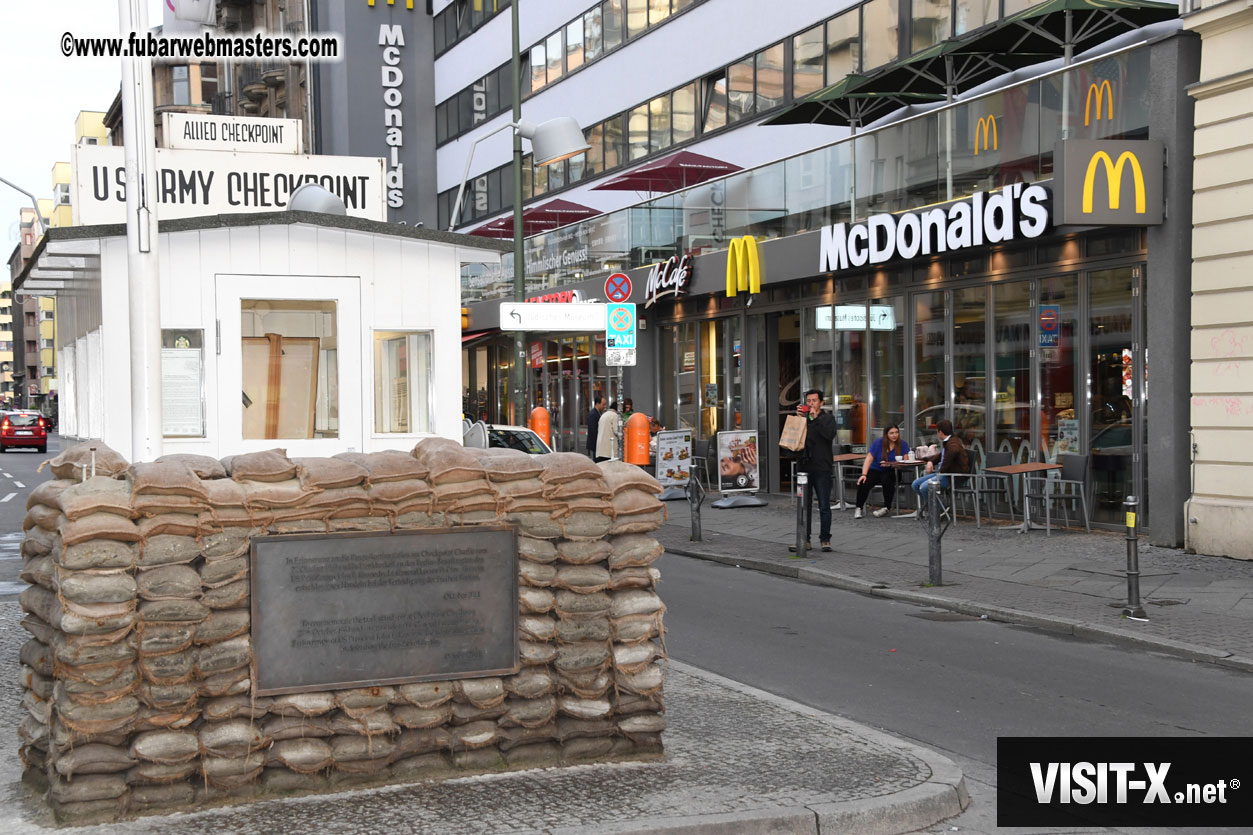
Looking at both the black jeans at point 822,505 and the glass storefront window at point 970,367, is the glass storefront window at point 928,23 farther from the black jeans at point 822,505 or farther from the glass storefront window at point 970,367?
the black jeans at point 822,505

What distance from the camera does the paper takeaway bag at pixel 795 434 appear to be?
634 inches

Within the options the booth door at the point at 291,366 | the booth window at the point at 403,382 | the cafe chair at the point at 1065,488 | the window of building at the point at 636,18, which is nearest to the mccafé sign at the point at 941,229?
the cafe chair at the point at 1065,488

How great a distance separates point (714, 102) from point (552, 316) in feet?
53.3

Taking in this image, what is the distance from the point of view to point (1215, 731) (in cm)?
741

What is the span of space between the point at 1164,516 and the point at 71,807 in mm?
12970

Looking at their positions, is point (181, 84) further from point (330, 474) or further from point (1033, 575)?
point (330, 474)

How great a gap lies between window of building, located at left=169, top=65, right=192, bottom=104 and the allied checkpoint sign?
73.7 m

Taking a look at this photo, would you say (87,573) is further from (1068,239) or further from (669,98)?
(669,98)

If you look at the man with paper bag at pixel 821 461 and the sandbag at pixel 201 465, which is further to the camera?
the man with paper bag at pixel 821 461

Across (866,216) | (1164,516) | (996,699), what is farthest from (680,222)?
(996,699)

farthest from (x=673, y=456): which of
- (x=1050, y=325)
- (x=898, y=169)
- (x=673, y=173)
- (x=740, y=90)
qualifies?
(x=740, y=90)

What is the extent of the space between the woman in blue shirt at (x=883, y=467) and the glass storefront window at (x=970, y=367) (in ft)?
3.07

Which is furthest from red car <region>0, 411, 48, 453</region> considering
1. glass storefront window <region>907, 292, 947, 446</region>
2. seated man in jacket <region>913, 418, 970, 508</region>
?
seated man in jacket <region>913, 418, 970, 508</region>

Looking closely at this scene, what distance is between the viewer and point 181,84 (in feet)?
254
